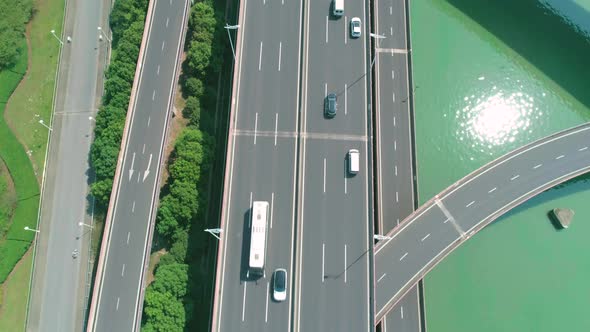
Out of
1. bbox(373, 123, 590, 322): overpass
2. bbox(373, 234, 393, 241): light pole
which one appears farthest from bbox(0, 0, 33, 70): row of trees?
bbox(373, 123, 590, 322): overpass

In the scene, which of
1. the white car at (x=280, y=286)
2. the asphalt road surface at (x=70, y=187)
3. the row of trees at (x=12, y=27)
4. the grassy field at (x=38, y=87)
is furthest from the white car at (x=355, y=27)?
the row of trees at (x=12, y=27)

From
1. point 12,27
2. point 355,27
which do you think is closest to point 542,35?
point 355,27

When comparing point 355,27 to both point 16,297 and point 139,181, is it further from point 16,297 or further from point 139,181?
point 16,297

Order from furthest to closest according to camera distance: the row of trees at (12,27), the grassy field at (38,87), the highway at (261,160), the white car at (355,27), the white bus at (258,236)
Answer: the row of trees at (12,27), the grassy field at (38,87), the white car at (355,27), the highway at (261,160), the white bus at (258,236)

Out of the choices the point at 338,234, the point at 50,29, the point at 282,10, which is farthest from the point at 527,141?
the point at 50,29

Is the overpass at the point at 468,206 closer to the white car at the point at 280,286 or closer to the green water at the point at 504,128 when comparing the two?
the green water at the point at 504,128

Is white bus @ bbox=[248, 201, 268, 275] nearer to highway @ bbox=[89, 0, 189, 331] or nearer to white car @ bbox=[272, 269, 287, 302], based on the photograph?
white car @ bbox=[272, 269, 287, 302]

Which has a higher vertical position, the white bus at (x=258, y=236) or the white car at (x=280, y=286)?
the white bus at (x=258, y=236)
